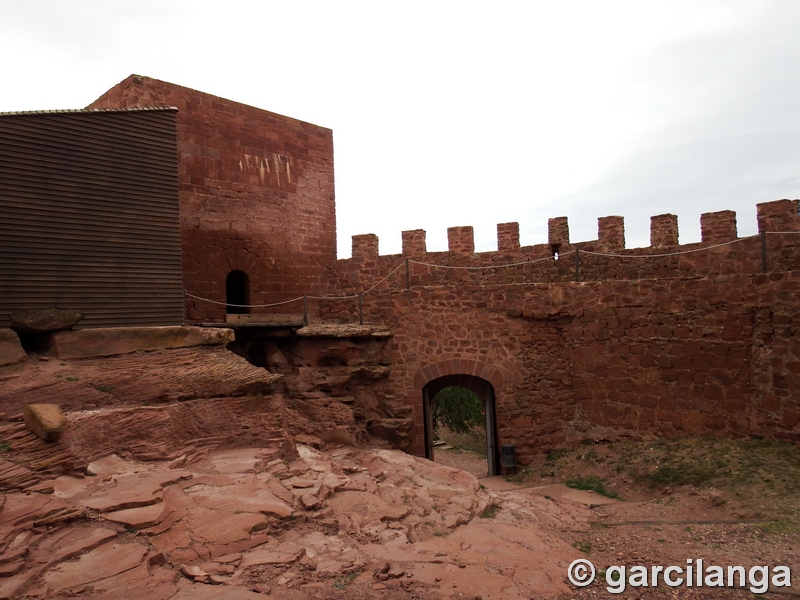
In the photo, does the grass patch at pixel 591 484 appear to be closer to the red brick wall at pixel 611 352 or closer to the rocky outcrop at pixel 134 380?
the red brick wall at pixel 611 352

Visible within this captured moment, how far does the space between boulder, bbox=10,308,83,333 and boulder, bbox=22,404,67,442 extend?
4.70ft

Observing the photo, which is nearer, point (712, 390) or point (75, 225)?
point (75, 225)

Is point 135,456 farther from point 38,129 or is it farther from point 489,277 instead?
point 489,277

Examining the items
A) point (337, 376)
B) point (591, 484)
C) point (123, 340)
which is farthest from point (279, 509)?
point (591, 484)

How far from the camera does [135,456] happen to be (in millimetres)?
5949

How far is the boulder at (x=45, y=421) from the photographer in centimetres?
536

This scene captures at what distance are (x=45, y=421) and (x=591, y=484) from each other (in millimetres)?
7590

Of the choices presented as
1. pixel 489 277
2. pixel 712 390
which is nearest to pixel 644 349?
pixel 712 390

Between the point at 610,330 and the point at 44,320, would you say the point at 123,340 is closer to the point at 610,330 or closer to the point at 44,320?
the point at 44,320

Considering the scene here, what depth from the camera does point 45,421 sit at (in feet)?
17.6

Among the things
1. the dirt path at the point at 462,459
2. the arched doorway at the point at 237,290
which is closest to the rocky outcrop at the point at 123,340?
the arched doorway at the point at 237,290

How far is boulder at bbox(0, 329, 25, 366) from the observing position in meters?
6.29

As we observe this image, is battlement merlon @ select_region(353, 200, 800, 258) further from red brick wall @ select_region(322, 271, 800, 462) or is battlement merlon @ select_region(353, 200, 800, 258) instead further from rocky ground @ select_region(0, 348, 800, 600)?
rocky ground @ select_region(0, 348, 800, 600)

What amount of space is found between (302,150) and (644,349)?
326 inches
